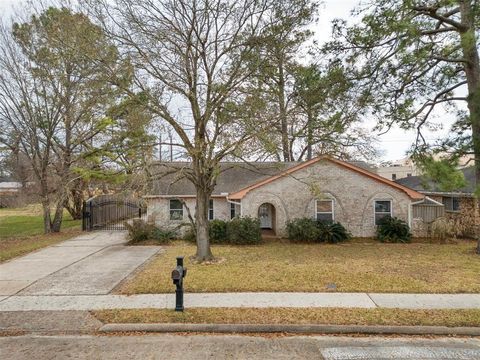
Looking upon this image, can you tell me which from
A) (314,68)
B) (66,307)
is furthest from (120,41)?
(66,307)

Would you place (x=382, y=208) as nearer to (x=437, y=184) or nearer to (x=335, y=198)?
(x=335, y=198)

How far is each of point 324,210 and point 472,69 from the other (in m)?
8.55

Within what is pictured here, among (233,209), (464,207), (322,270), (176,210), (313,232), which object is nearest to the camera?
(322,270)

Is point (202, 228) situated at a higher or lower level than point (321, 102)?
lower

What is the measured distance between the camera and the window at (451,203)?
18.2 metres

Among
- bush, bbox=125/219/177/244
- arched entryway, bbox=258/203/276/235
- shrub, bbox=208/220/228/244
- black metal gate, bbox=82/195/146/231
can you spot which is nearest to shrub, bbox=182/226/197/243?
bush, bbox=125/219/177/244

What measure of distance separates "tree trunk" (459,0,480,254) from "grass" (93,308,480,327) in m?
5.91

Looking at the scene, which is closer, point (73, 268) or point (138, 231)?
point (73, 268)

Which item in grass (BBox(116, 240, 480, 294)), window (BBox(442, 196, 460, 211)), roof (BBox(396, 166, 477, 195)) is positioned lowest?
grass (BBox(116, 240, 480, 294))

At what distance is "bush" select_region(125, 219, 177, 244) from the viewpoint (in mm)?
15633

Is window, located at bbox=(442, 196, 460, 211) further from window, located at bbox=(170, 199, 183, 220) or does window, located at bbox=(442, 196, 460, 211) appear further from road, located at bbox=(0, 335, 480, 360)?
window, located at bbox=(170, 199, 183, 220)

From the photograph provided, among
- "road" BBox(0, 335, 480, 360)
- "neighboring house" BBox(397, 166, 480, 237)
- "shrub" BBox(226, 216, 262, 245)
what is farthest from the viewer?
"neighboring house" BBox(397, 166, 480, 237)

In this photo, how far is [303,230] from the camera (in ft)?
50.1

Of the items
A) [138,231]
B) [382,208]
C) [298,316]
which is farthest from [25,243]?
[382,208]
